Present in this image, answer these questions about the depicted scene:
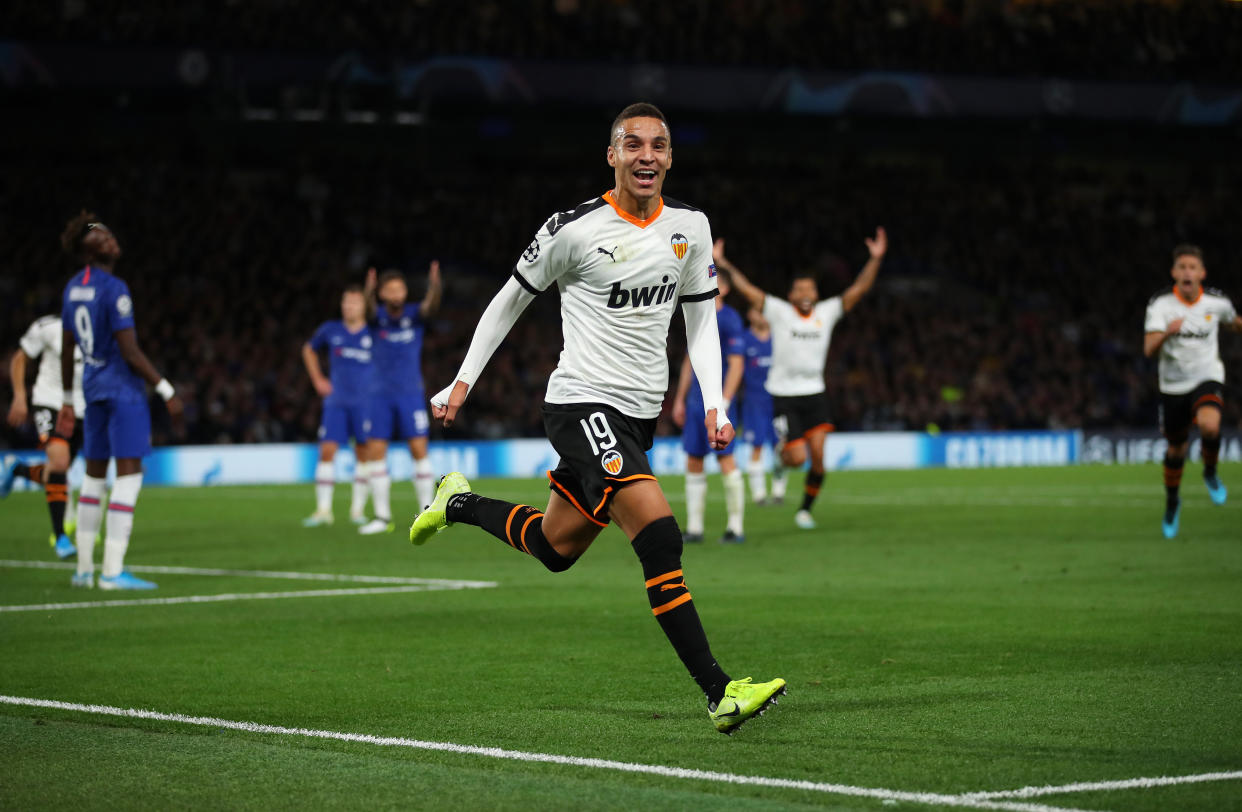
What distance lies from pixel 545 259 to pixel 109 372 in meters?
5.64

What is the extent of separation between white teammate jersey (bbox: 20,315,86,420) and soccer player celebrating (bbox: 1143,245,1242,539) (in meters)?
9.83

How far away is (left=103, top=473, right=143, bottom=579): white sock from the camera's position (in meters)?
11.5

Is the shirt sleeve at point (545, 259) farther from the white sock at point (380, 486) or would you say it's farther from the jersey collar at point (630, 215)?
the white sock at point (380, 486)

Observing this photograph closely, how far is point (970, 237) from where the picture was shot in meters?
44.0

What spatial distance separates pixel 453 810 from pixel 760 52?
3677cm

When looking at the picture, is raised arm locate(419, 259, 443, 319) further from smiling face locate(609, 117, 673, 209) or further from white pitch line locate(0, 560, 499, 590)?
smiling face locate(609, 117, 673, 209)

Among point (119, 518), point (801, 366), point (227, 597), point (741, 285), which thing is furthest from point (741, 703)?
point (801, 366)

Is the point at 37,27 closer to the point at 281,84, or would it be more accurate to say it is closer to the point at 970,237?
the point at 281,84

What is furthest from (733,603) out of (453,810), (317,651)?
(453,810)

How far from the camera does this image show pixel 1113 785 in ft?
16.9

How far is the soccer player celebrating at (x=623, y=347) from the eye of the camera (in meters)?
6.44

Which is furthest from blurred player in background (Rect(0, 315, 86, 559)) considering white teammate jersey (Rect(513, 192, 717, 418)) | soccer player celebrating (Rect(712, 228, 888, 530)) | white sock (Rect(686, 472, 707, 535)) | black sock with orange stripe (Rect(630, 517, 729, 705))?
black sock with orange stripe (Rect(630, 517, 729, 705))

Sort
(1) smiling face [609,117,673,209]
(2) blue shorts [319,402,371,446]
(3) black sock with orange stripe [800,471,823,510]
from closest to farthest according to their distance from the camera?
1. (1) smiling face [609,117,673,209]
2. (3) black sock with orange stripe [800,471,823,510]
3. (2) blue shorts [319,402,371,446]

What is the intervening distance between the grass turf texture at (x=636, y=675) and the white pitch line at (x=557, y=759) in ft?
0.28
